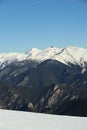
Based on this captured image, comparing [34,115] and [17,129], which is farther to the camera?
[34,115]

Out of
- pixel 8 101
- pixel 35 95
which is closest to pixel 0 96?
pixel 8 101

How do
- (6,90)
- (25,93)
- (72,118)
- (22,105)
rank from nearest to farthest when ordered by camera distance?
(72,118) → (22,105) → (6,90) → (25,93)

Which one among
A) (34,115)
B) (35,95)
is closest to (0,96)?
(35,95)

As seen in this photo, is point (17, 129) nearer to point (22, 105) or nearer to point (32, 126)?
point (32, 126)

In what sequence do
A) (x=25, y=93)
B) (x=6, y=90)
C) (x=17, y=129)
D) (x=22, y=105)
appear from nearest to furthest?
(x=17, y=129) < (x=22, y=105) < (x=6, y=90) < (x=25, y=93)

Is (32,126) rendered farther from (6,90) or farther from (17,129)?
(6,90)

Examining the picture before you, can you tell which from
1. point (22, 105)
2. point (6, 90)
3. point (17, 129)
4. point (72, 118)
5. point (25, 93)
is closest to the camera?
point (17, 129)
